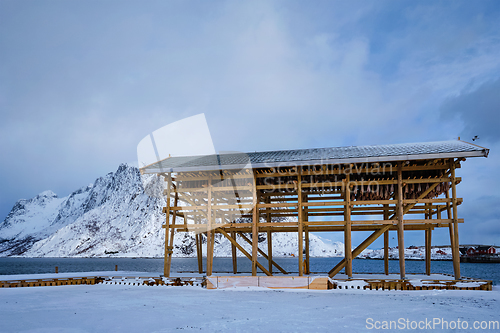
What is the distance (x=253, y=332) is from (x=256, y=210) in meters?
13.2

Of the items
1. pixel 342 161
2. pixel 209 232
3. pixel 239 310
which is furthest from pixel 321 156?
pixel 239 310

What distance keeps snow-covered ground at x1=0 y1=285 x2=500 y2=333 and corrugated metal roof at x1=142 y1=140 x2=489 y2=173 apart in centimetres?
676

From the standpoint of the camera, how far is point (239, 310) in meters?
12.7

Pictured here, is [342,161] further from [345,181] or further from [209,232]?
[209,232]

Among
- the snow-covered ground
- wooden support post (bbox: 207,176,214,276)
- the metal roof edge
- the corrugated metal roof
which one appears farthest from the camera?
wooden support post (bbox: 207,176,214,276)

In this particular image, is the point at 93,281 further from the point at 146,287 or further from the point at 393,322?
the point at 393,322

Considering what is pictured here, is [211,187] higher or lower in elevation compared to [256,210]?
higher

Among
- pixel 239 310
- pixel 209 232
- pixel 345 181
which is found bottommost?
pixel 239 310

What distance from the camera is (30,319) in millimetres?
11219

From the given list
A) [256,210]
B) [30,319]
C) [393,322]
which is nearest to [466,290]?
[393,322]

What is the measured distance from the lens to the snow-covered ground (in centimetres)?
→ 1020

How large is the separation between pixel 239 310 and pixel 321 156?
11.2 m

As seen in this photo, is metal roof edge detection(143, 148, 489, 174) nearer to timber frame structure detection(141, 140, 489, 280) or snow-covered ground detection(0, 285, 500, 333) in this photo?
timber frame structure detection(141, 140, 489, 280)

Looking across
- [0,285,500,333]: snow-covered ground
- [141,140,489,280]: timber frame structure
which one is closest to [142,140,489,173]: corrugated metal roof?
[141,140,489,280]: timber frame structure
